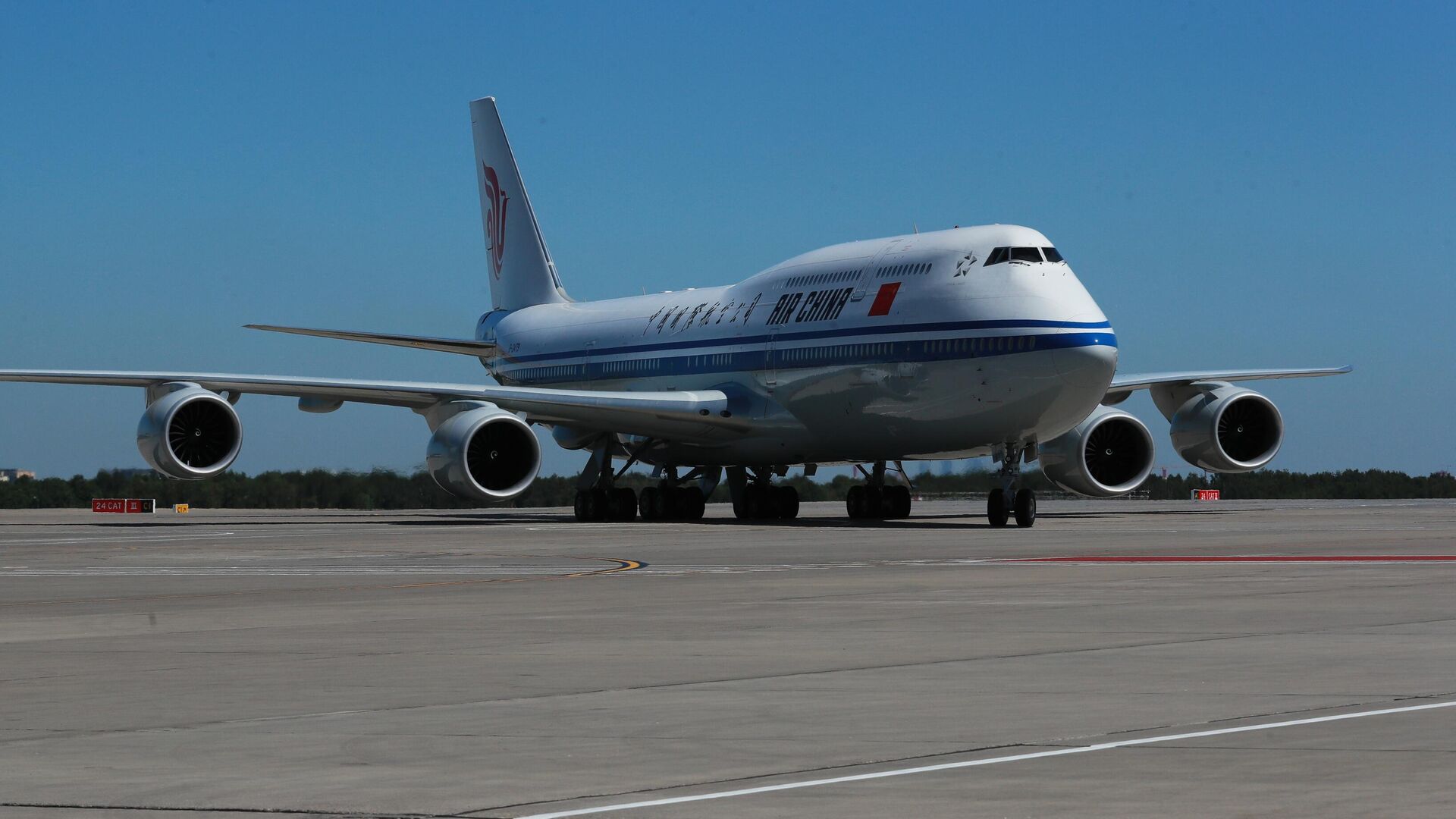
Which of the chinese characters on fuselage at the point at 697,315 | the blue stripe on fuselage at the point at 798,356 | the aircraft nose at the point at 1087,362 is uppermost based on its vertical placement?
the chinese characters on fuselage at the point at 697,315

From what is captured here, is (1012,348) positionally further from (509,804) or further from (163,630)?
(509,804)

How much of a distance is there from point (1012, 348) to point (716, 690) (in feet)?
69.4

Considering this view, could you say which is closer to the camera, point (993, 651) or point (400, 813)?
point (400, 813)

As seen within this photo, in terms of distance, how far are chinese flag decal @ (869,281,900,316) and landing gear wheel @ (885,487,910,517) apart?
5.34 metres

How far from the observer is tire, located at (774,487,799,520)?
3744 cm

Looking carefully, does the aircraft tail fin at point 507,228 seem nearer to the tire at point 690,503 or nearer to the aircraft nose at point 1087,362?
the tire at point 690,503

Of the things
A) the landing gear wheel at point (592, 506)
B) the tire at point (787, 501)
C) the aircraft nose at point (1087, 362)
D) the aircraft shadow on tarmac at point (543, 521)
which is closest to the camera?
the aircraft nose at point (1087, 362)

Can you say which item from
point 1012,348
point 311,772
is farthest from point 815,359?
point 311,772

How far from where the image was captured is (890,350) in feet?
101

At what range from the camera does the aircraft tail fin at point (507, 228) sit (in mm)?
45781

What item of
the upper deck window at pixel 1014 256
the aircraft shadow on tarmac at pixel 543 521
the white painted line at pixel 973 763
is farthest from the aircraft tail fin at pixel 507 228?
the white painted line at pixel 973 763

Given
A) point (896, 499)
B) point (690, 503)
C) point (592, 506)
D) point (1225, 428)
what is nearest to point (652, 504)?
point (690, 503)

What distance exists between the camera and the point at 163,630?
1222 centimetres

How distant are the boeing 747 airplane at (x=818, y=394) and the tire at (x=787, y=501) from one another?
3 cm
